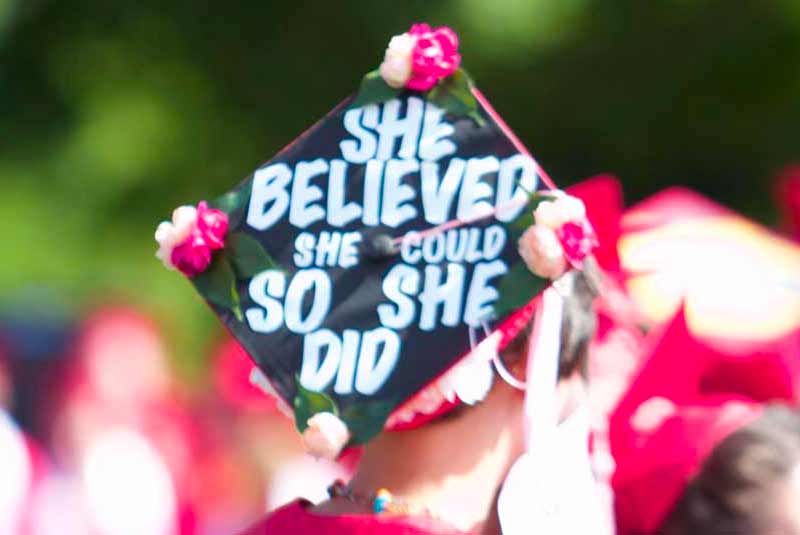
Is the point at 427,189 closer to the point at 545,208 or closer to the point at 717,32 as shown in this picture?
the point at 545,208

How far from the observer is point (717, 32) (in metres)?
5.82

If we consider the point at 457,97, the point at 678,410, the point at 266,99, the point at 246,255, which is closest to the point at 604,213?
the point at 678,410

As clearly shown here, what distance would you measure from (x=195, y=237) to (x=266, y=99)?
391 cm

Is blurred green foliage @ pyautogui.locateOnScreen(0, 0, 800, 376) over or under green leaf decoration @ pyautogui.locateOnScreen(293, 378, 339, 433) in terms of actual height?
under

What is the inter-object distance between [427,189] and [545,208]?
12cm

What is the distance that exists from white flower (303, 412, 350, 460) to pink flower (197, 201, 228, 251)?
0.20 m

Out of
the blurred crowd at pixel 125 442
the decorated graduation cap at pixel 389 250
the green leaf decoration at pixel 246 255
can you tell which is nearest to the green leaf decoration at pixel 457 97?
the decorated graduation cap at pixel 389 250

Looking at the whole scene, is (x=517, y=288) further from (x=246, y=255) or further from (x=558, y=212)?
(x=246, y=255)

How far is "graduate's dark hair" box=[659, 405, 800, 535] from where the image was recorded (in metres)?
2.12

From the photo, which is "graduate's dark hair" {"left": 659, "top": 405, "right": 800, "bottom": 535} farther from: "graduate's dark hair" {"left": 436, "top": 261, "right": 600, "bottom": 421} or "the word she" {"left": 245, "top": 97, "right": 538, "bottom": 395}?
"the word she" {"left": 245, "top": 97, "right": 538, "bottom": 395}

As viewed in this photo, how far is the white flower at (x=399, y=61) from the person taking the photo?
190cm

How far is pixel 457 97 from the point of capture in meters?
1.90

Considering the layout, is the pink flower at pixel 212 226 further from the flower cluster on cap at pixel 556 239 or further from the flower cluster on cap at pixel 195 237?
the flower cluster on cap at pixel 556 239

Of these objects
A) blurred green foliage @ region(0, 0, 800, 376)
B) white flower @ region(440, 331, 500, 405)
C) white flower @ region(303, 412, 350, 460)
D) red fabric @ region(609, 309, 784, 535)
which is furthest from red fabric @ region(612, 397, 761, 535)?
blurred green foliage @ region(0, 0, 800, 376)
